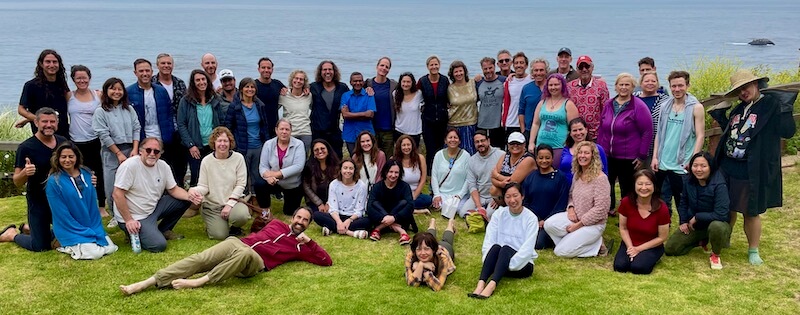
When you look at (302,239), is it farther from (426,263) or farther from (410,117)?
(410,117)

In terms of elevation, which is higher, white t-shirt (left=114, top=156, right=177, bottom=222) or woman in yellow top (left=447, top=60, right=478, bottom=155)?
woman in yellow top (left=447, top=60, right=478, bottom=155)

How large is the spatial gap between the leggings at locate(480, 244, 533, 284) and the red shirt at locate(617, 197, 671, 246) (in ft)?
4.09

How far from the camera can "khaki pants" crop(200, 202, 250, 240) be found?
8.17 metres

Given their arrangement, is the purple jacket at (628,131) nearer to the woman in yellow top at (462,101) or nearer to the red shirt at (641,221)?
the red shirt at (641,221)

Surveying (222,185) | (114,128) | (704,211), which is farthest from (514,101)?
(114,128)

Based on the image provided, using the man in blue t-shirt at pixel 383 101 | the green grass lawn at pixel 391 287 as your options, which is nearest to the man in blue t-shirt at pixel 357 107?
the man in blue t-shirt at pixel 383 101

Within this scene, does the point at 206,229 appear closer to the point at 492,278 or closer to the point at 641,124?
the point at 492,278

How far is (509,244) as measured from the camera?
271 inches

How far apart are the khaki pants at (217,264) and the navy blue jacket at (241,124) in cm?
239

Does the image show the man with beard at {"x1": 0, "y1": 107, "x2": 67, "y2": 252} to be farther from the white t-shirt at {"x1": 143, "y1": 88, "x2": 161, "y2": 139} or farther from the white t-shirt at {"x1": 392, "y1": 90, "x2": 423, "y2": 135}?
the white t-shirt at {"x1": 392, "y1": 90, "x2": 423, "y2": 135}

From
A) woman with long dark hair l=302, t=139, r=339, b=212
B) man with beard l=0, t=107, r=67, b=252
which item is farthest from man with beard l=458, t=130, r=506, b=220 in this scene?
man with beard l=0, t=107, r=67, b=252

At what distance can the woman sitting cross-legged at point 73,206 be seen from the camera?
7.28 meters

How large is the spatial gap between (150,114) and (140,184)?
135 cm

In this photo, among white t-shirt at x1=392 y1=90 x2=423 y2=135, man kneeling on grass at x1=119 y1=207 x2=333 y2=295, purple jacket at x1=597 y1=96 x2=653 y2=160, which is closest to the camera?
man kneeling on grass at x1=119 y1=207 x2=333 y2=295
